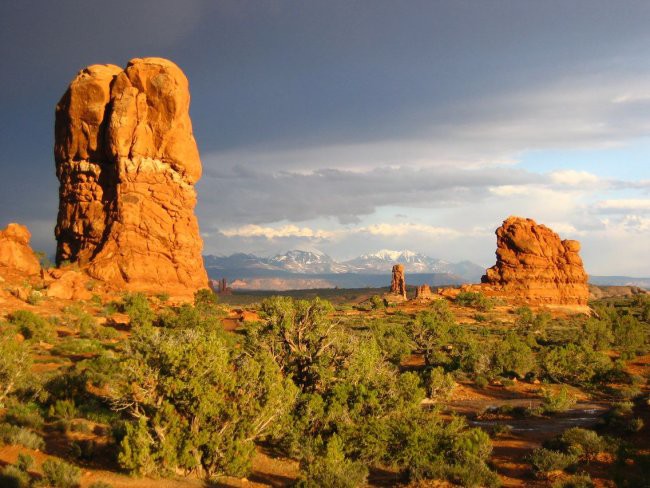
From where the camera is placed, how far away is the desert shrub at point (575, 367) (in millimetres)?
37031

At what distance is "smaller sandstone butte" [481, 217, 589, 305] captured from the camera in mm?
88812

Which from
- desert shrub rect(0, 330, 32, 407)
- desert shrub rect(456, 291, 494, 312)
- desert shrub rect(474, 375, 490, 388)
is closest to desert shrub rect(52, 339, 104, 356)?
desert shrub rect(0, 330, 32, 407)

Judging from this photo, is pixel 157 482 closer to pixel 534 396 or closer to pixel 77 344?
pixel 77 344

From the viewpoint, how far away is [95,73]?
55938 mm

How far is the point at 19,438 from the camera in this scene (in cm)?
1634

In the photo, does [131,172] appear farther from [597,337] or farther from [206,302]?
[597,337]

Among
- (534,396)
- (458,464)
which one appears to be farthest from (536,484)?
(534,396)

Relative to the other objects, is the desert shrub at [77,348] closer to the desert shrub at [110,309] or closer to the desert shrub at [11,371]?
the desert shrub at [11,371]

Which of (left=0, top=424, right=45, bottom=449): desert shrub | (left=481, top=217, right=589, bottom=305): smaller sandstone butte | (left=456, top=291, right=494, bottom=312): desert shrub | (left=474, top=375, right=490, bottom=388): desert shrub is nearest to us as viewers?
(left=0, top=424, right=45, bottom=449): desert shrub

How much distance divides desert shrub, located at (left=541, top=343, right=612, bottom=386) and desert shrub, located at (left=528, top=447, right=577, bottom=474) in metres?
21.7

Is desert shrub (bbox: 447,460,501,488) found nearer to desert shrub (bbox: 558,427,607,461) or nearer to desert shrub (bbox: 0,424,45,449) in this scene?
desert shrub (bbox: 558,427,607,461)

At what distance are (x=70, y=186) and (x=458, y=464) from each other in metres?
52.5

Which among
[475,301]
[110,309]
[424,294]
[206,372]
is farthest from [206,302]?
[424,294]

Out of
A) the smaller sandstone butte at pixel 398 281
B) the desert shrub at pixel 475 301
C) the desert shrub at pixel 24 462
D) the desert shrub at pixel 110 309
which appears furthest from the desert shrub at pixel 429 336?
the smaller sandstone butte at pixel 398 281
